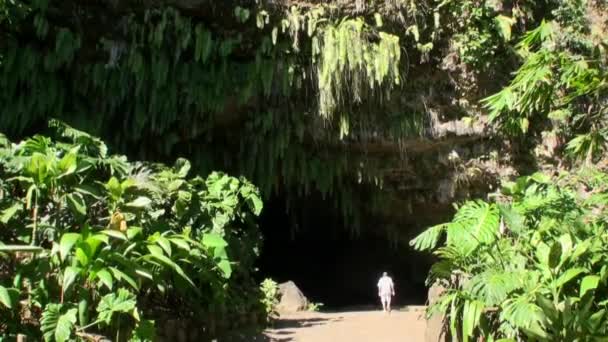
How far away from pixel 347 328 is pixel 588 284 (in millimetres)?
4618

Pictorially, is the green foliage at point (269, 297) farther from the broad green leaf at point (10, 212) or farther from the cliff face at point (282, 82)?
the broad green leaf at point (10, 212)

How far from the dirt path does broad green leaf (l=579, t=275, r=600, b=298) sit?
2996 millimetres

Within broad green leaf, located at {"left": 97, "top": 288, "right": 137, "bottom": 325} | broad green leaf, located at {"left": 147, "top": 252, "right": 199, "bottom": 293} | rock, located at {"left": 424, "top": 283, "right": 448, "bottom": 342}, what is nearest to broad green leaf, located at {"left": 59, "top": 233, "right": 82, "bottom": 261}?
broad green leaf, located at {"left": 97, "top": 288, "right": 137, "bottom": 325}

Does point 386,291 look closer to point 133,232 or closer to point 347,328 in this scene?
point 347,328

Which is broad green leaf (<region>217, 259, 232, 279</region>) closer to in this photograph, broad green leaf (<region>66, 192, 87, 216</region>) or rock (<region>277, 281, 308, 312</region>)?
broad green leaf (<region>66, 192, 87, 216</region>)

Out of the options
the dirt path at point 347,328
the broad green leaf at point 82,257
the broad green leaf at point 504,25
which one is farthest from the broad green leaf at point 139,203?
the broad green leaf at point 504,25

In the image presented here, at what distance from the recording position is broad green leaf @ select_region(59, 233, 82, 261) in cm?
619

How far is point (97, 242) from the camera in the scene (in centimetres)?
634

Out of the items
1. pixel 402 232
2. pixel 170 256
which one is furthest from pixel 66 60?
pixel 402 232

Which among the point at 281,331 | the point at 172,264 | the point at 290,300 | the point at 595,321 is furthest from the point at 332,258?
the point at 595,321

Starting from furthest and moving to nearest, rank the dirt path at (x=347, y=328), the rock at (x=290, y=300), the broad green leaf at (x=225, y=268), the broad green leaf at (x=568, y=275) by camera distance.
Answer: the rock at (x=290, y=300), the dirt path at (x=347, y=328), the broad green leaf at (x=225, y=268), the broad green leaf at (x=568, y=275)

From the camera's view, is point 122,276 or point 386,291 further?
point 386,291

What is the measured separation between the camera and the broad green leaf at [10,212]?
652cm

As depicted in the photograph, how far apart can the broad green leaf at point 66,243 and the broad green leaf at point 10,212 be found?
0.67 m
